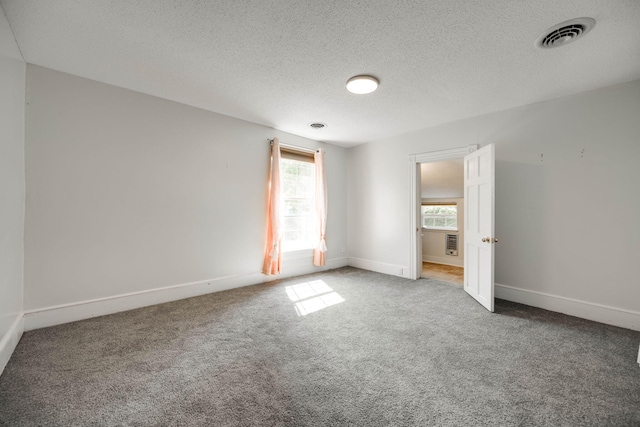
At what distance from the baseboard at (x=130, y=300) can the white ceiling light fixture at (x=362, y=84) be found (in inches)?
114

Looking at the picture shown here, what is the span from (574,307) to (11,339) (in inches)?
211

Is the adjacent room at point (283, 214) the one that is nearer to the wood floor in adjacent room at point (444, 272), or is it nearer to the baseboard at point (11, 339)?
the baseboard at point (11, 339)

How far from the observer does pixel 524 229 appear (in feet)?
10.3

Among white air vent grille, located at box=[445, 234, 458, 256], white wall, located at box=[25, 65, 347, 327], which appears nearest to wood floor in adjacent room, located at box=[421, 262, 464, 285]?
white air vent grille, located at box=[445, 234, 458, 256]

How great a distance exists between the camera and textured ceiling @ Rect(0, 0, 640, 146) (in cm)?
169

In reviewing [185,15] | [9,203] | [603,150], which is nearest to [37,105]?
[9,203]

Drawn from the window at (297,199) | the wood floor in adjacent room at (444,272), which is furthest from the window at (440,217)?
the window at (297,199)

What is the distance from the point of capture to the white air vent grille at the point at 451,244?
5453mm

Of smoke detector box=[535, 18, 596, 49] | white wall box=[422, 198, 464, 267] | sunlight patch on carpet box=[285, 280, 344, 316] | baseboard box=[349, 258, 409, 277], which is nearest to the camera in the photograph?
smoke detector box=[535, 18, 596, 49]

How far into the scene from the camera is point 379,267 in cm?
468

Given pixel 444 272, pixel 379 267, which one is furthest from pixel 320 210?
pixel 444 272

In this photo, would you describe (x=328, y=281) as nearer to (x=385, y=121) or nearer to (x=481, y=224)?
(x=481, y=224)

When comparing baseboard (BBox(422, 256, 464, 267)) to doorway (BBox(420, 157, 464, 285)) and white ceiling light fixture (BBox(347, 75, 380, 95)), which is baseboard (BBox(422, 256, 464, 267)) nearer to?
doorway (BBox(420, 157, 464, 285))

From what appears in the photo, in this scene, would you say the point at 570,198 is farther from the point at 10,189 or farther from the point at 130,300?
the point at 10,189
